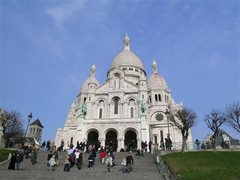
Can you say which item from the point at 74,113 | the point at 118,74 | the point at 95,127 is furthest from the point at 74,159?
the point at 74,113

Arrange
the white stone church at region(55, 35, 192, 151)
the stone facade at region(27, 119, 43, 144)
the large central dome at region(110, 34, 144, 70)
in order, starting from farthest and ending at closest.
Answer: the stone facade at region(27, 119, 43, 144) → the large central dome at region(110, 34, 144, 70) → the white stone church at region(55, 35, 192, 151)

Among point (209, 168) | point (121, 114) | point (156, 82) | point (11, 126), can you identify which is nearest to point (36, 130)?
point (11, 126)

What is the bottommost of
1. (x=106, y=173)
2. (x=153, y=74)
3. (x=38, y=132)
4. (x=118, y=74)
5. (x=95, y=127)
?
(x=106, y=173)

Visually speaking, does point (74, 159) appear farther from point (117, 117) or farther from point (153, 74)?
point (153, 74)

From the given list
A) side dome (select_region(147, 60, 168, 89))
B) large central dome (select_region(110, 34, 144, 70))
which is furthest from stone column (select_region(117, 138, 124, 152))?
large central dome (select_region(110, 34, 144, 70))

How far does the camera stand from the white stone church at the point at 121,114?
131 feet

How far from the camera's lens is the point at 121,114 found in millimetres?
43281

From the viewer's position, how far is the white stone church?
3997cm

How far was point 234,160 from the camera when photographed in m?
20.4

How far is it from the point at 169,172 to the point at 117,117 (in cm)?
2754

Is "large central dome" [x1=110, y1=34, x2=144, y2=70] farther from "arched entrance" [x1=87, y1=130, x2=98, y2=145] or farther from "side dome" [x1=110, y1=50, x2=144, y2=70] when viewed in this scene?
"arched entrance" [x1=87, y1=130, x2=98, y2=145]

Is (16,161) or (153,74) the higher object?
(153,74)

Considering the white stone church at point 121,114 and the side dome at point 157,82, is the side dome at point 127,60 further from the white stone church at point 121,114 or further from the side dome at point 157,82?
the side dome at point 157,82

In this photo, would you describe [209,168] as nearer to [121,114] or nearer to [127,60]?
[121,114]
